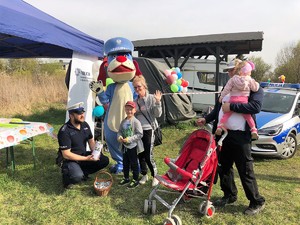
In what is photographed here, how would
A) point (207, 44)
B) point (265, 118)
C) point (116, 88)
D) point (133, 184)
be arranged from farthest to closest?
point (207, 44) → point (265, 118) → point (116, 88) → point (133, 184)

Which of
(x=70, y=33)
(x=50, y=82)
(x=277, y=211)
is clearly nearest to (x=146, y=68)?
(x=70, y=33)

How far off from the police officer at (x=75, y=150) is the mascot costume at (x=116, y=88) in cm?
36

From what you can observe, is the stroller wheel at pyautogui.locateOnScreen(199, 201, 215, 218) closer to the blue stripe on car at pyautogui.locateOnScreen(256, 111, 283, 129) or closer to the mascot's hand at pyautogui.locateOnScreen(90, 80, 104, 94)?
the mascot's hand at pyautogui.locateOnScreen(90, 80, 104, 94)

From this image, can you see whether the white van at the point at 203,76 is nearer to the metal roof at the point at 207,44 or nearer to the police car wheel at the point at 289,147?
the metal roof at the point at 207,44

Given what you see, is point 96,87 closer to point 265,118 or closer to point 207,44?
point 265,118

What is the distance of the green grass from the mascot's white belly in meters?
0.91

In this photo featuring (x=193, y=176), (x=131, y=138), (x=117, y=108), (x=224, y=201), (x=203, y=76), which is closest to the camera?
(x=193, y=176)

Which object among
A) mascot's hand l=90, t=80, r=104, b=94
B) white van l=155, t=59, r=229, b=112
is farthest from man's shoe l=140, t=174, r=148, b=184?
white van l=155, t=59, r=229, b=112

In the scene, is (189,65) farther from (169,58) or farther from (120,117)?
(120,117)

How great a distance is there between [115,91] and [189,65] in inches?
394

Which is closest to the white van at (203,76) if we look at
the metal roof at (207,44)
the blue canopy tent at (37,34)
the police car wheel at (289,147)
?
the metal roof at (207,44)

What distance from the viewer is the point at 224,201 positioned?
11.7ft

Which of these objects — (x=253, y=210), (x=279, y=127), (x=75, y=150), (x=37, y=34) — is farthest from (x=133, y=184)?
(x=279, y=127)

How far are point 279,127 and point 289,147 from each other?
59 centimetres
